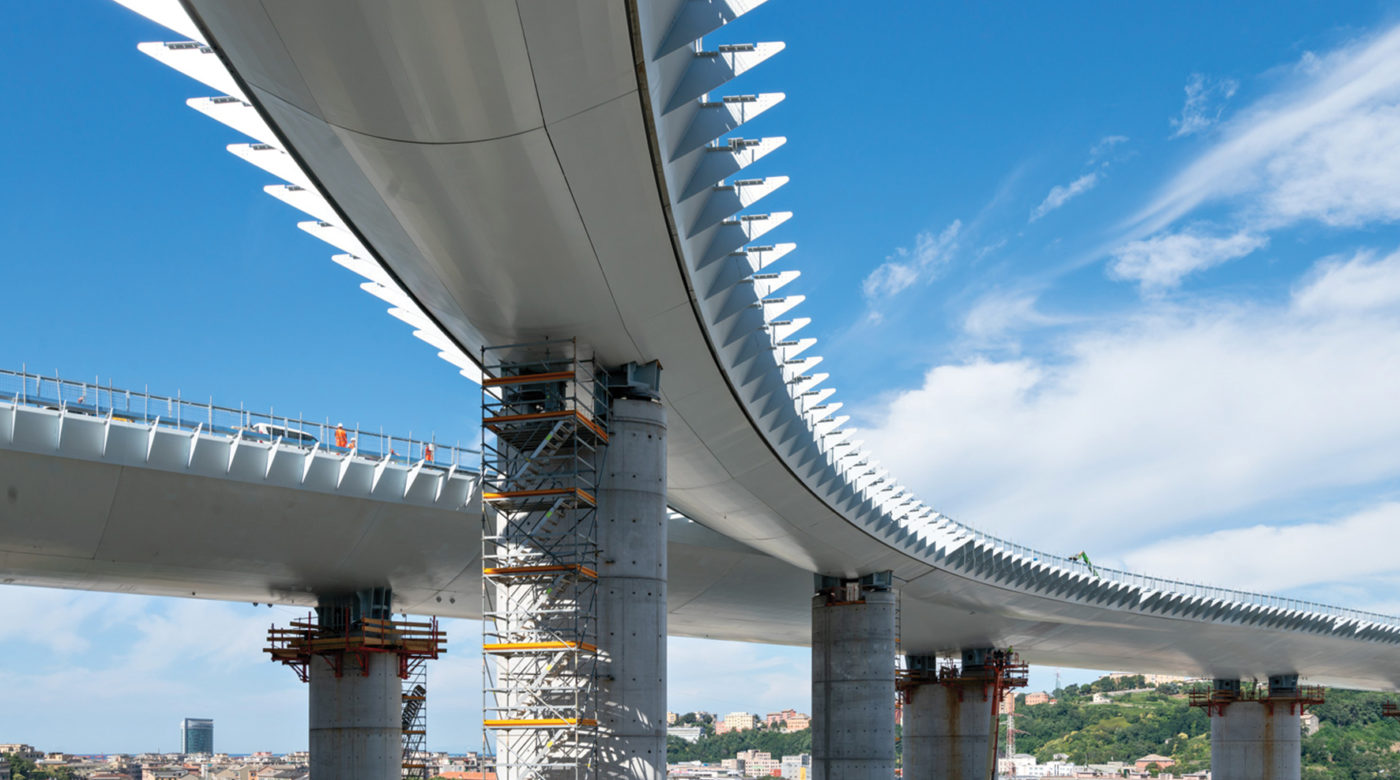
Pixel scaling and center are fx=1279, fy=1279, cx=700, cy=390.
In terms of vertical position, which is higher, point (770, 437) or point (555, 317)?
point (555, 317)

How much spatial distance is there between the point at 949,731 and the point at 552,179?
50.6m

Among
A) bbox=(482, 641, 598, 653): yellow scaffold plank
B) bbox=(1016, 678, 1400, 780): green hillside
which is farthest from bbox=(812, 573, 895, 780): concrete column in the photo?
bbox=(1016, 678, 1400, 780): green hillside

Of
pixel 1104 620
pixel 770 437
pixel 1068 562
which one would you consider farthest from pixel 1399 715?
pixel 770 437

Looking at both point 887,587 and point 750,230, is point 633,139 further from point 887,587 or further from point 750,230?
point 887,587

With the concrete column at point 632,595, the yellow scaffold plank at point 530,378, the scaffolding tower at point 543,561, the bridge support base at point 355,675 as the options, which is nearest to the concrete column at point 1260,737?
the bridge support base at point 355,675

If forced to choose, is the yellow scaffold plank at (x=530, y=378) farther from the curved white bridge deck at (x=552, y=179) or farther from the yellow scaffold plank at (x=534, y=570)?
the yellow scaffold plank at (x=534, y=570)

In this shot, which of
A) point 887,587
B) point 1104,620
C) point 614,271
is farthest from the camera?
point 1104,620

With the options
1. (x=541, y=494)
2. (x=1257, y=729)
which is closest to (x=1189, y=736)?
(x=1257, y=729)

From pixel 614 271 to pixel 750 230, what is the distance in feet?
7.73

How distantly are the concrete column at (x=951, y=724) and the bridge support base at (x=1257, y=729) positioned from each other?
66.5 feet

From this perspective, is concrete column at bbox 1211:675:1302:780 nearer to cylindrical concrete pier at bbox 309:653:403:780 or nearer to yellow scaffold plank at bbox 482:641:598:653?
cylindrical concrete pier at bbox 309:653:403:780

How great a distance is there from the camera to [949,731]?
Answer: 6025cm

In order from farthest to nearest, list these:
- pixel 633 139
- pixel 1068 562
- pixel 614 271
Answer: pixel 1068 562
pixel 614 271
pixel 633 139

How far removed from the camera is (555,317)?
1986 cm
